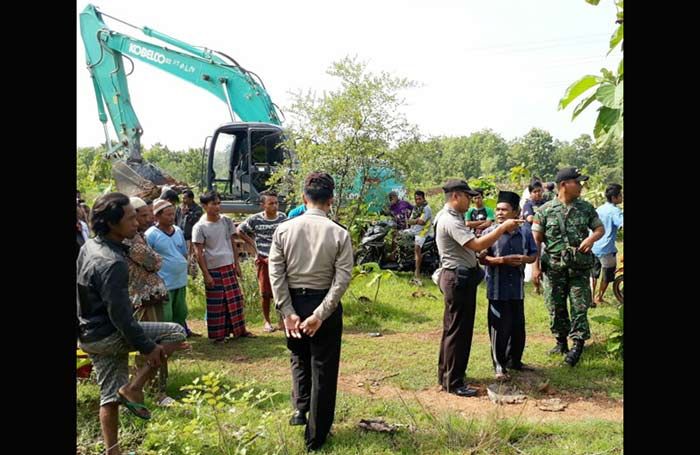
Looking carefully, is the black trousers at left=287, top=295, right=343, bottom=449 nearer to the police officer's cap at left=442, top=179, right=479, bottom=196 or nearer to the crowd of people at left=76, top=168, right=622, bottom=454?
the crowd of people at left=76, top=168, right=622, bottom=454

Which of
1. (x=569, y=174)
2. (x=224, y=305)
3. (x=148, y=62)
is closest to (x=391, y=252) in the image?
(x=224, y=305)

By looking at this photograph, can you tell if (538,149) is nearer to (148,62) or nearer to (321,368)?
(148,62)

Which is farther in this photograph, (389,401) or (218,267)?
(218,267)

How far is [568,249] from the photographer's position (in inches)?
212

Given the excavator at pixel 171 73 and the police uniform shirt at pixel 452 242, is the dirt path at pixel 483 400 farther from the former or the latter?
the excavator at pixel 171 73

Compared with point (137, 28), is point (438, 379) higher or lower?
lower

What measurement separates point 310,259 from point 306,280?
14 cm

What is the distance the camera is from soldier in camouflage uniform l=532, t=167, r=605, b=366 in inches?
211
